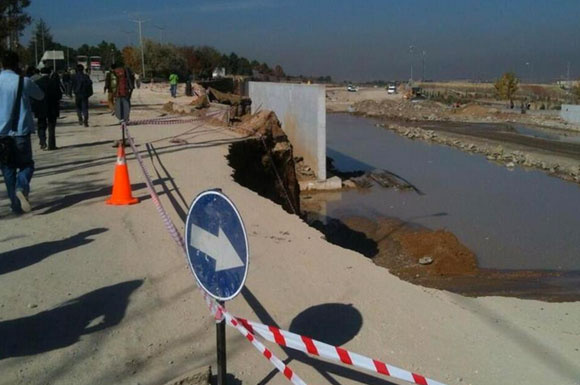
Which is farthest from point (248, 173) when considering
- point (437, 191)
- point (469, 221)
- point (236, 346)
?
point (236, 346)

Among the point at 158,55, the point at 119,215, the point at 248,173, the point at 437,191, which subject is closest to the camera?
the point at 119,215

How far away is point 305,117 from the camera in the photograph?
22812mm

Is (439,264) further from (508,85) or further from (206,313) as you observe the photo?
(508,85)

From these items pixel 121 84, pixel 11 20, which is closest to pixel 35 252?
pixel 121 84

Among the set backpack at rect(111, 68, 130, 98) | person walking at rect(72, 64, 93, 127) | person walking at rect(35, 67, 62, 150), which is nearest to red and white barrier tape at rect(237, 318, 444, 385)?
person walking at rect(35, 67, 62, 150)

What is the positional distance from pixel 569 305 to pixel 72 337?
19.3ft

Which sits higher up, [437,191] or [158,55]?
[158,55]

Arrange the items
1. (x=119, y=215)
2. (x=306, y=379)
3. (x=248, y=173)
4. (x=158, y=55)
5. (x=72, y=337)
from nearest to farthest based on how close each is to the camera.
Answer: (x=306, y=379) → (x=72, y=337) → (x=119, y=215) → (x=248, y=173) → (x=158, y=55)

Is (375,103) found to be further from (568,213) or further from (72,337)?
(72,337)

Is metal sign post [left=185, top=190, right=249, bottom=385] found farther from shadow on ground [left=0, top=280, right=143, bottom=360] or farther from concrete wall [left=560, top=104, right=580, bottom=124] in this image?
concrete wall [left=560, top=104, right=580, bottom=124]

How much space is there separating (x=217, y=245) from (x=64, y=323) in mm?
2146

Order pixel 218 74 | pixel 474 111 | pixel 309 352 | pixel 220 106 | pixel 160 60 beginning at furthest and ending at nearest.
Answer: pixel 160 60 < pixel 218 74 < pixel 474 111 < pixel 220 106 < pixel 309 352

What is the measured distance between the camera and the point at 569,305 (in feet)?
25.2

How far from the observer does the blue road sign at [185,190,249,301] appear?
3695mm
